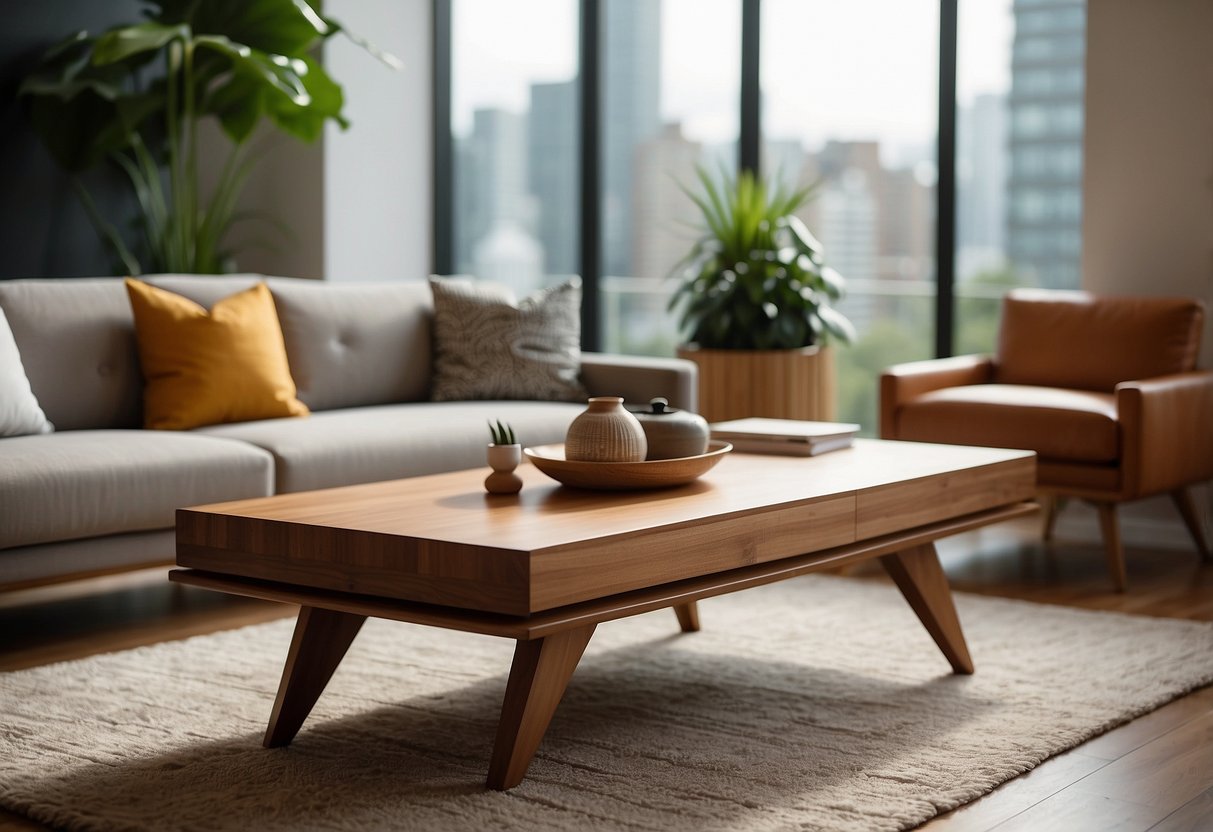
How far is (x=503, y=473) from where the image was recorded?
2693 mm

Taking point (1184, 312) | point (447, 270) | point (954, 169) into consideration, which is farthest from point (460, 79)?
point (1184, 312)

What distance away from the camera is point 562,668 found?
226cm

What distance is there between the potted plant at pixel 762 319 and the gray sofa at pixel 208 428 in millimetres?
425

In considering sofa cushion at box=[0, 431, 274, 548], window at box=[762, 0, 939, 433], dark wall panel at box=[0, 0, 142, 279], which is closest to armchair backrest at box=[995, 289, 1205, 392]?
window at box=[762, 0, 939, 433]

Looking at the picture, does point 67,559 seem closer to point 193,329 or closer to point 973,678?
point 193,329

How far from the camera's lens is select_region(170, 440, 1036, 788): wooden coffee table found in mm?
2148

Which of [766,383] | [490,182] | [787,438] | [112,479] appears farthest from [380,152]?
[787,438]

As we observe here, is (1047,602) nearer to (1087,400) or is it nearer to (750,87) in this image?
(1087,400)

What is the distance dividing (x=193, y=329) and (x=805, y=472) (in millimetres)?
1796

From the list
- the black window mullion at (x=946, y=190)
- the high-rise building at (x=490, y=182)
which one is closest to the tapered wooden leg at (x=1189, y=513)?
the black window mullion at (x=946, y=190)

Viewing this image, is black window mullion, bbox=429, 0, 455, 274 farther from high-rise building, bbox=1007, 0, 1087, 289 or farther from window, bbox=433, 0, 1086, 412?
high-rise building, bbox=1007, 0, 1087, 289

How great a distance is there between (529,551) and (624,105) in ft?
14.2

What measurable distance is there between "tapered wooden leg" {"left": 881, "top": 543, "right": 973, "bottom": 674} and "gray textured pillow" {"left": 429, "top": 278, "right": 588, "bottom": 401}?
1.75 metres

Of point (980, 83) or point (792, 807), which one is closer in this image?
point (792, 807)
